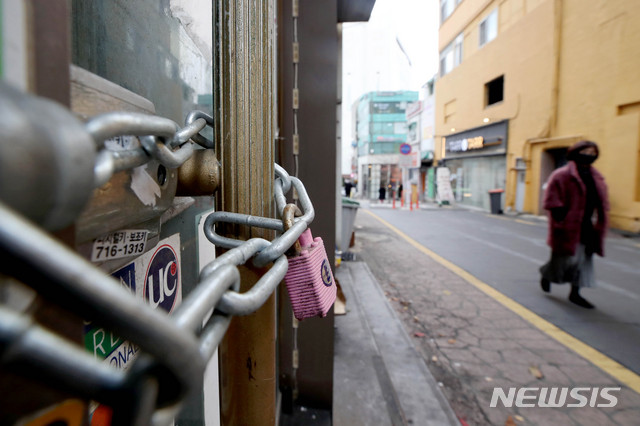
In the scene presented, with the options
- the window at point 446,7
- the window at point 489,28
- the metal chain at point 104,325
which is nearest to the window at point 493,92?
the window at point 489,28

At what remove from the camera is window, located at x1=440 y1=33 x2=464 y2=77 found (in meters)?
→ 21.0

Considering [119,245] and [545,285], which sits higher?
[119,245]

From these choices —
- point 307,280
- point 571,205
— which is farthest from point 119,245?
point 571,205

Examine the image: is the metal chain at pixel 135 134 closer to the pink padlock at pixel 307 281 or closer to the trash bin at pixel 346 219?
Answer: the pink padlock at pixel 307 281

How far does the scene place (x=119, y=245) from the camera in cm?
54

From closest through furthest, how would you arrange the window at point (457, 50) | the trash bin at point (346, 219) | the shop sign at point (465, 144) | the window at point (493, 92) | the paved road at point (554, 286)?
the paved road at point (554, 286)
the trash bin at point (346, 219)
the window at point (493, 92)
the shop sign at point (465, 144)
the window at point (457, 50)

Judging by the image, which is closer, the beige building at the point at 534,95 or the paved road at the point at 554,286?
the paved road at the point at 554,286

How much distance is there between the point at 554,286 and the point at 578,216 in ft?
4.91

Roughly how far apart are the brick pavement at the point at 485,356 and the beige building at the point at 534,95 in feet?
29.4

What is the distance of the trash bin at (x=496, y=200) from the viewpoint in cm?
1552

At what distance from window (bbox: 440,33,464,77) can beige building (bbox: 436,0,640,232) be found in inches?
2.5

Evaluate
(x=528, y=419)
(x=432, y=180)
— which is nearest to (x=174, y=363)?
(x=528, y=419)

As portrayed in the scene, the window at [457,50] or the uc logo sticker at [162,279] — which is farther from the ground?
the window at [457,50]

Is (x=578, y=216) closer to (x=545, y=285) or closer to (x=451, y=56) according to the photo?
(x=545, y=285)
